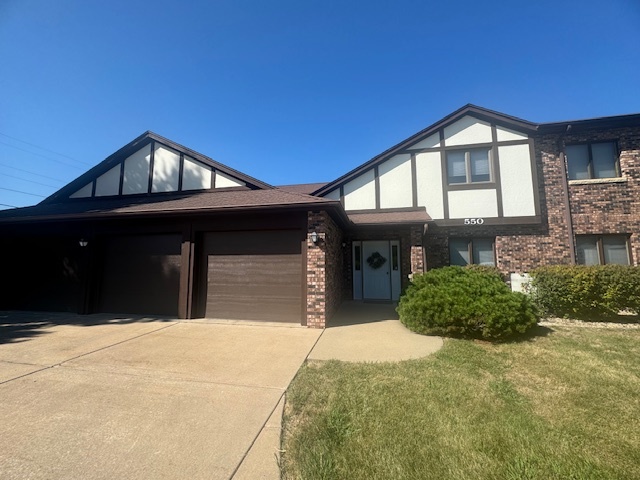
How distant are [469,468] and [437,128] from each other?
10927mm

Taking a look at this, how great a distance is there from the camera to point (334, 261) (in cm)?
918

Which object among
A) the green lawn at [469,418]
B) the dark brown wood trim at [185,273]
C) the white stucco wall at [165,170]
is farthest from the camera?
the white stucco wall at [165,170]

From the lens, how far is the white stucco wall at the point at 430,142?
1083 centimetres

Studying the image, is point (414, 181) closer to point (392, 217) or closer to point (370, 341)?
point (392, 217)

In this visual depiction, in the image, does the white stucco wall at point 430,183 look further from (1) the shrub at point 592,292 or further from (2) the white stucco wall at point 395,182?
(1) the shrub at point 592,292

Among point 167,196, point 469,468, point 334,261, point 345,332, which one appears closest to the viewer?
point 469,468

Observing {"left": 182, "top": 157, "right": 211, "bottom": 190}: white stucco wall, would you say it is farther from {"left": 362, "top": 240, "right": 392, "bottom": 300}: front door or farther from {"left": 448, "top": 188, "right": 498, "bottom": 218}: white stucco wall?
{"left": 448, "top": 188, "right": 498, "bottom": 218}: white stucco wall

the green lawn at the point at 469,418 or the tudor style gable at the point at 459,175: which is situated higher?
the tudor style gable at the point at 459,175

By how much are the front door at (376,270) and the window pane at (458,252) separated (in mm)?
2242

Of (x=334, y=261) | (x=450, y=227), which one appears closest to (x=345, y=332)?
(x=334, y=261)

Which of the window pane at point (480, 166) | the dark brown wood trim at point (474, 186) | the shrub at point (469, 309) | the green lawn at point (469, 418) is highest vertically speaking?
the window pane at point (480, 166)

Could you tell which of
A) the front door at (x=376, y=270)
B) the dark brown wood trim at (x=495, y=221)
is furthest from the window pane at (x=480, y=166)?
the front door at (x=376, y=270)

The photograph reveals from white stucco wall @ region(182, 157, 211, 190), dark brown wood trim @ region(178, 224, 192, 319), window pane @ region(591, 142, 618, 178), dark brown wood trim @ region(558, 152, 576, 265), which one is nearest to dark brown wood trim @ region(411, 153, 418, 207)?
dark brown wood trim @ region(558, 152, 576, 265)

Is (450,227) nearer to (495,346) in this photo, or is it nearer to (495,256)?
(495,256)
